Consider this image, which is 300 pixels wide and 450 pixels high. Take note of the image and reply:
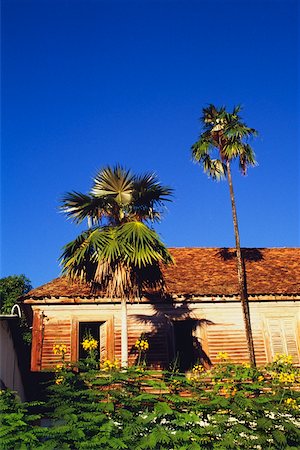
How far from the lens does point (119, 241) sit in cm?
1132

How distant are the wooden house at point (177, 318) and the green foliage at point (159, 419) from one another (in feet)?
29.4

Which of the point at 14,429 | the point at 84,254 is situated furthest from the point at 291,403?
the point at 84,254

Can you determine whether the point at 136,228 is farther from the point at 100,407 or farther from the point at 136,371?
the point at 100,407

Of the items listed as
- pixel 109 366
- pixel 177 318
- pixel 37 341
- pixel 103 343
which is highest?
pixel 177 318

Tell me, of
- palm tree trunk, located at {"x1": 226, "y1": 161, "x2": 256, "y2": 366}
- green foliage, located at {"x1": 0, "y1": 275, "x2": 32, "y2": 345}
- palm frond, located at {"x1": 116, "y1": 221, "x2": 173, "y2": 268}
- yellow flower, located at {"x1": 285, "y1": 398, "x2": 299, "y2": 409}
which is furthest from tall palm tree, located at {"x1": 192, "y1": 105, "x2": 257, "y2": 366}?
green foliage, located at {"x1": 0, "y1": 275, "x2": 32, "y2": 345}

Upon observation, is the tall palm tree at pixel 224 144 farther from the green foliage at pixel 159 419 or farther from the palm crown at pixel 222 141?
the green foliage at pixel 159 419

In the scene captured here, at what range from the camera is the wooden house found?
14.5 metres

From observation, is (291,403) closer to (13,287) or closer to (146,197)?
(146,197)

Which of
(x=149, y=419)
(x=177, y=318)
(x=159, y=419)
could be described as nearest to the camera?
(x=149, y=419)

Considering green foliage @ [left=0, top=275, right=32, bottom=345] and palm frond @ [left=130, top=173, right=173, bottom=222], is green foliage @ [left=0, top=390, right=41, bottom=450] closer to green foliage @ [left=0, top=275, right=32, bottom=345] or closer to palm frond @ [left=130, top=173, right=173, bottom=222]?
palm frond @ [left=130, top=173, right=173, bottom=222]

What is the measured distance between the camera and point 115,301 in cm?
1498

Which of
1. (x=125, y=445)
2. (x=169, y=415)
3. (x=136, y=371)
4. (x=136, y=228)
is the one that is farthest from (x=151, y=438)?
(x=136, y=228)

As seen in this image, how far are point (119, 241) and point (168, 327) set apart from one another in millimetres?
5239

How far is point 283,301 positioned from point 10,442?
13302 mm
